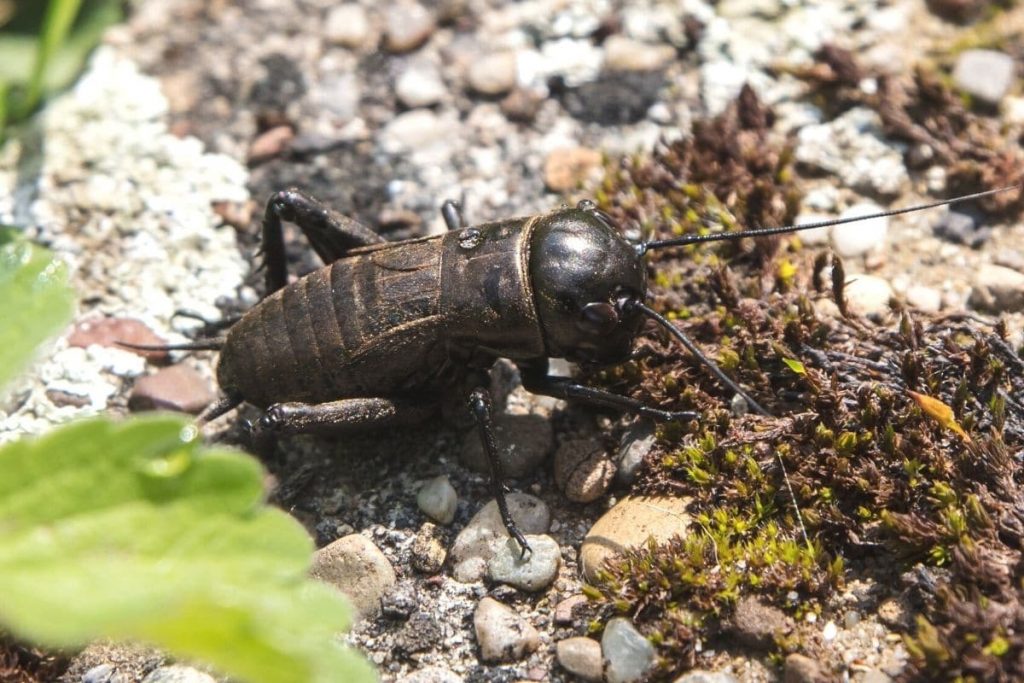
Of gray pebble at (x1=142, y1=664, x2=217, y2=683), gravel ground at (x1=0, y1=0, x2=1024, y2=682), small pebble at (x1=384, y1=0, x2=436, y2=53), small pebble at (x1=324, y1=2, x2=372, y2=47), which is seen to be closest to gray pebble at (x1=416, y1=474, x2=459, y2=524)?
gravel ground at (x1=0, y1=0, x2=1024, y2=682)

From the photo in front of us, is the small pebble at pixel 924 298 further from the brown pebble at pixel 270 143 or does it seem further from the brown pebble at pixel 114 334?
the brown pebble at pixel 114 334

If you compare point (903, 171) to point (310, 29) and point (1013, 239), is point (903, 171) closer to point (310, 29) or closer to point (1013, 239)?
point (1013, 239)

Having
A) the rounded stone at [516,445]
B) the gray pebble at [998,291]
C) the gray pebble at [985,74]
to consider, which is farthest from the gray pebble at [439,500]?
the gray pebble at [985,74]

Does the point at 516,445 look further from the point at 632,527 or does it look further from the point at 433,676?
the point at 433,676

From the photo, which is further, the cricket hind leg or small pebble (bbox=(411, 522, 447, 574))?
the cricket hind leg

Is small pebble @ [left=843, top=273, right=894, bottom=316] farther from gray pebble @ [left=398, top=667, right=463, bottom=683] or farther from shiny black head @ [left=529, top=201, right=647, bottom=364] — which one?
gray pebble @ [left=398, top=667, right=463, bottom=683]

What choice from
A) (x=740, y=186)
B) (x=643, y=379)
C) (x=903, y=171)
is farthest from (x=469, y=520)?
(x=903, y=171)

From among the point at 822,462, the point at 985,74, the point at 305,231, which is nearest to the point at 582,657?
the point at 822,462
